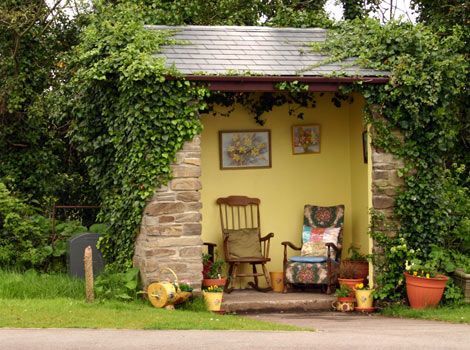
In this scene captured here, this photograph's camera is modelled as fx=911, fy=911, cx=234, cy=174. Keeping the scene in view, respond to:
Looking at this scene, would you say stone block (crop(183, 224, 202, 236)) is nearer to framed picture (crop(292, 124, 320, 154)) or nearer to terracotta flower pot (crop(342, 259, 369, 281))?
terracotta flower pot (crop(342, 259, 369, 281))

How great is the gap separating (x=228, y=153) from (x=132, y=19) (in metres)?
2.12

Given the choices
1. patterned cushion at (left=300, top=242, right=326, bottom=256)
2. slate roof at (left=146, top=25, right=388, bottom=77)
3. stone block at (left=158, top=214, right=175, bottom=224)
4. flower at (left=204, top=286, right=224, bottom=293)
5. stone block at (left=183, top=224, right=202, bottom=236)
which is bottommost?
flower at (left=204, top=286, right=224, bottom=293)

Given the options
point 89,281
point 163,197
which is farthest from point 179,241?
point 89,281

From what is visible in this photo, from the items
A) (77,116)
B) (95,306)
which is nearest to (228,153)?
(77,116)

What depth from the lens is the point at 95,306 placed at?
9.27 meters

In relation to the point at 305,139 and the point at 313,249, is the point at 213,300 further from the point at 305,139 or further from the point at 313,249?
the point at 305,139

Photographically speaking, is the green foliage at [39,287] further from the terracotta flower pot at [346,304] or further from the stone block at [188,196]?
the terracotta flower pot at [346,304]

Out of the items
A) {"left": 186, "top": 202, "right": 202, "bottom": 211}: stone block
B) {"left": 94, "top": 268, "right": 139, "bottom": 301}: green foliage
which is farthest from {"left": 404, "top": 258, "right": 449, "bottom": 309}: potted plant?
{"left": 94, "top": 268, "right": 139, "bottom": 301}: green foliage

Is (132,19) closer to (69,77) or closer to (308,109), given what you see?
(308,109)

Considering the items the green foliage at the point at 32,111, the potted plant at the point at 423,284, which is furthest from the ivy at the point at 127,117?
the potted plant at the point at 423,284

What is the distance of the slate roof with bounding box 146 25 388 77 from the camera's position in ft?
34.5

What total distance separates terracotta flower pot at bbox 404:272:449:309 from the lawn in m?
2.07

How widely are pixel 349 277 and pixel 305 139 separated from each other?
2.13m

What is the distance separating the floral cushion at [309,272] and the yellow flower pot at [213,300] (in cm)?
151
